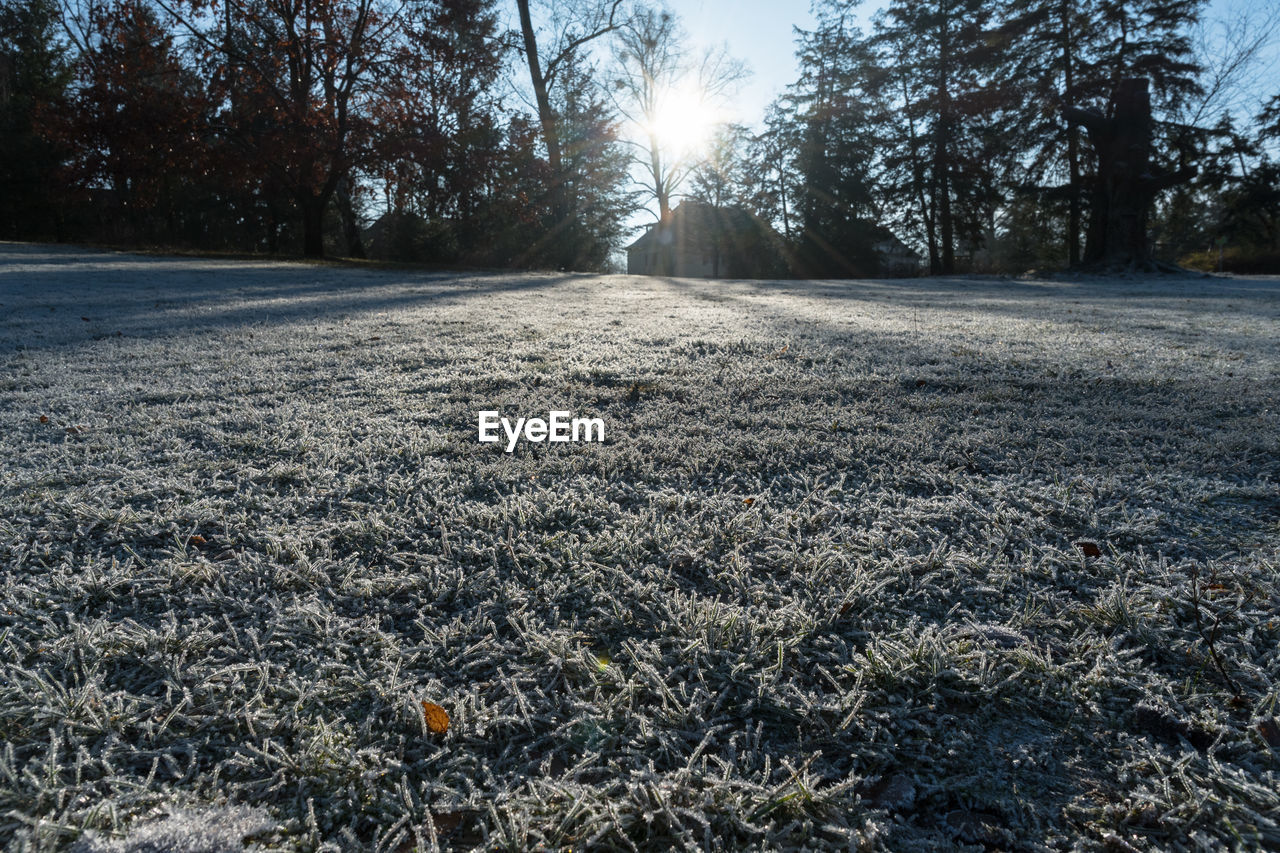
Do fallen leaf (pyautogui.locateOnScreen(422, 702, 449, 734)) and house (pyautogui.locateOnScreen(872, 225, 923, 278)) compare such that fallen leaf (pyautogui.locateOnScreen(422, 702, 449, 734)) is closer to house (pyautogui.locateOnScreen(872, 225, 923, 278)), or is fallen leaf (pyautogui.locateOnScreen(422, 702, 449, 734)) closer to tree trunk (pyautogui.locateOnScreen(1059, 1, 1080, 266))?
tree trunk (pyautogui.locateOnScreen(1059, 1, 1080, 266))

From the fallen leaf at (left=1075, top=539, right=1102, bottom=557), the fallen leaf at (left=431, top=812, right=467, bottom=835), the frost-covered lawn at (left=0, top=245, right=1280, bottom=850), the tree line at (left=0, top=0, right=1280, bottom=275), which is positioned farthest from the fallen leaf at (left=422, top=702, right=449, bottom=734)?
the tree line at (left=0, top=0, right=1280, bottom=275)

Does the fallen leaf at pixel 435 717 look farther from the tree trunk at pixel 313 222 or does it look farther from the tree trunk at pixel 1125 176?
the tree trunk at pixel 1125 176

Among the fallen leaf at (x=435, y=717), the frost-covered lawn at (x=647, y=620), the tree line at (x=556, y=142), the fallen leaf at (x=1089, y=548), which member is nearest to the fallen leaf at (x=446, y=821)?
the frost-covered lawn at (x=647, y=620)

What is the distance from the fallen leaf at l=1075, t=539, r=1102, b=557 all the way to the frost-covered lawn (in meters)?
0.02

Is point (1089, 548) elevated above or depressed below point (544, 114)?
below

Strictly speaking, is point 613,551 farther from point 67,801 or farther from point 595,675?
point 67,801

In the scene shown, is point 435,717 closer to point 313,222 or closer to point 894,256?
point 313,222

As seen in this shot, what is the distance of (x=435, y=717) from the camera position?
1059 mm

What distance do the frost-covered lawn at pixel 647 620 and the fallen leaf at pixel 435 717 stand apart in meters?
0.01

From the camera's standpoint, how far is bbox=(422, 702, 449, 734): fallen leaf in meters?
1.04

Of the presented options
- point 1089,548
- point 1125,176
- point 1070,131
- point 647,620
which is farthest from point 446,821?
point 1070,131

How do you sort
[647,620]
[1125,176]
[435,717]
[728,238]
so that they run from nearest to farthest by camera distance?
1. [435,717]
2. [647,620]
3. [1125,176]
4. [728,238]

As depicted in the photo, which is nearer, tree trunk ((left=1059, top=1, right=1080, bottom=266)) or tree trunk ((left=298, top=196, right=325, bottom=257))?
tree trunk ((left=298, top=196, right=325, bottom=257))

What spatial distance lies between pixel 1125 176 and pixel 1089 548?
18.1 metres
